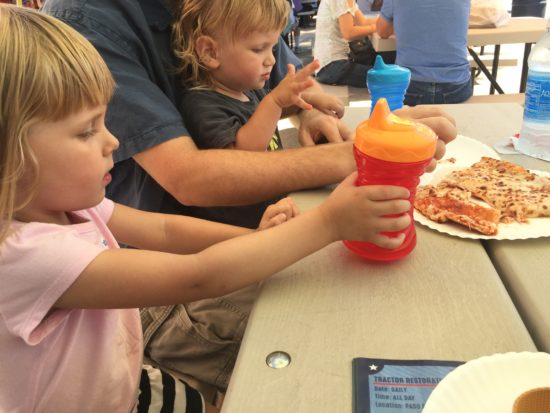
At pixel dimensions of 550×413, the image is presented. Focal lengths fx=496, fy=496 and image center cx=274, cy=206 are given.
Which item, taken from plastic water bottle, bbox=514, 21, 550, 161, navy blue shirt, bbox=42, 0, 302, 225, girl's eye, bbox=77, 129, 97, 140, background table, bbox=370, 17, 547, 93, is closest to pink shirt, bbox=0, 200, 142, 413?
girl's eye, bbox=77, 129, 97, 140

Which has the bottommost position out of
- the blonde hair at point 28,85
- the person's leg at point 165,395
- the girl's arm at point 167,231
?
the person's leg at point 165,395

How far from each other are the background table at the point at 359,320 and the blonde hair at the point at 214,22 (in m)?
0.71

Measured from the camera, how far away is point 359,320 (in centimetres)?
67

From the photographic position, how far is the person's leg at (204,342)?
106cm

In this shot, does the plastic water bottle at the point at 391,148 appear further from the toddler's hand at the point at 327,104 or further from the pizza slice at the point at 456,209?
the toddler's hand at the point at 327,104

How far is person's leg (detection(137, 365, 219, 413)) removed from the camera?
0.93 m

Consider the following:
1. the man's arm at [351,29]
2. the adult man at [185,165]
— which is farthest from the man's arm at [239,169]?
the man's arm at [351,29]

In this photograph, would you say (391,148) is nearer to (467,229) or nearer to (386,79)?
(467,229)

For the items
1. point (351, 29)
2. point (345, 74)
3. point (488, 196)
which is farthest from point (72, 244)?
point (351, 29)

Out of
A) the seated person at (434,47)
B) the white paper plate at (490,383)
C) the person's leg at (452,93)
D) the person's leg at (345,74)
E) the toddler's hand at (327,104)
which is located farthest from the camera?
the person's leg at (345,74)

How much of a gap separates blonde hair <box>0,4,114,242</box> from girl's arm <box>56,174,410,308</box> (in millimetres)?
147

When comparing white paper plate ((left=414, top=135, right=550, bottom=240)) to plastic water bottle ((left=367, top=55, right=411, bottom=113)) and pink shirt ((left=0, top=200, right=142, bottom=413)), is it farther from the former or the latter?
pink shirt ((left=0, top=200, right=142, bottom=413))

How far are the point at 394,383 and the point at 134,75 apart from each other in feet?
2.91

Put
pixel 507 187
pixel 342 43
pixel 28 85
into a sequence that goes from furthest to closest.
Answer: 1. pixel 342 43
2. pixel 507 187
3. pixel 28 85
